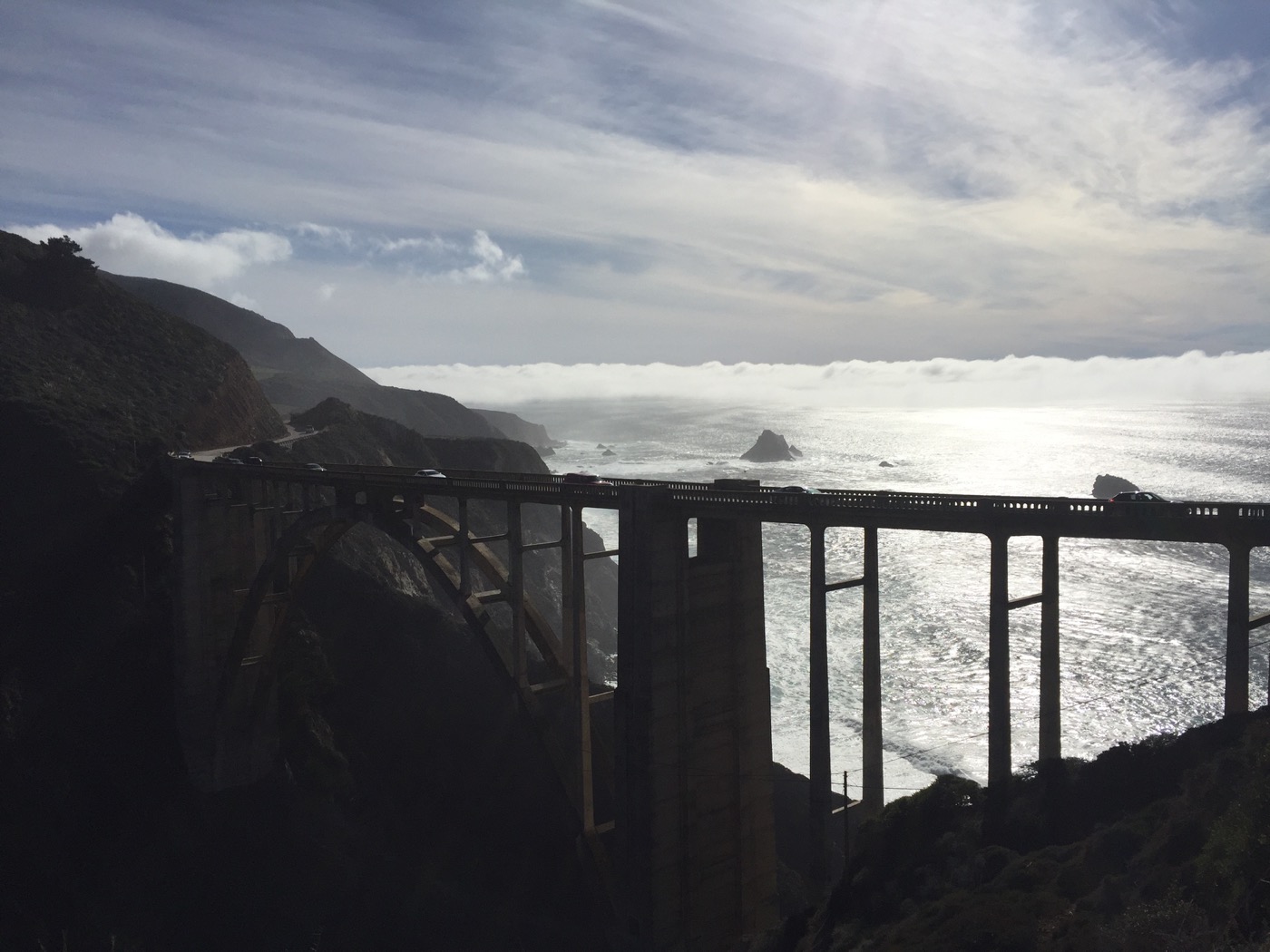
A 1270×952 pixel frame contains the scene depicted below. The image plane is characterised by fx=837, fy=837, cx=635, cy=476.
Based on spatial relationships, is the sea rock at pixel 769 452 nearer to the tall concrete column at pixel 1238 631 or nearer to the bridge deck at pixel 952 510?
the bridge deck at pixel 952 510

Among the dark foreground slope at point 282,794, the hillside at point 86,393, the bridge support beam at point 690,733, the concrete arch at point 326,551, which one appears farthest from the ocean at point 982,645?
the hillside at point 86,393

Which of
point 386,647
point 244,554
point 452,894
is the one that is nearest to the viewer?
point 452,894

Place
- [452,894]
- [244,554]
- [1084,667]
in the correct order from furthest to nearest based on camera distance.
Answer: [1084,667] < [244,554] < [452,894]

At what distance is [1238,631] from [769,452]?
173799mm

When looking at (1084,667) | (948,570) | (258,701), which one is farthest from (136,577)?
(948,570)

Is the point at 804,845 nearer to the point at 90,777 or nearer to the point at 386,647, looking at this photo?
the point at 386,647

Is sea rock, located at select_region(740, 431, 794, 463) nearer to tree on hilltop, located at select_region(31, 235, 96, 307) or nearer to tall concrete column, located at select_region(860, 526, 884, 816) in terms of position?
tree on hilltop, located at select_region(31, 235, 96, 307)

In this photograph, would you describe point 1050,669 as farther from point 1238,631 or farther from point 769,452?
point 769,452

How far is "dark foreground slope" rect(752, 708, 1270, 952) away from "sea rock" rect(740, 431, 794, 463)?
556ft

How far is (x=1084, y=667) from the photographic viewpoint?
59000mm

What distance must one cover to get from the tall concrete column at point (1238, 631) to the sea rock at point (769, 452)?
6755 inches

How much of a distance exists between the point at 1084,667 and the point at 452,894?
4612cm

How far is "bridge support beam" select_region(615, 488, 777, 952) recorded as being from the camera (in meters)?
22.1

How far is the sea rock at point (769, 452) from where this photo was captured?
18650cm
